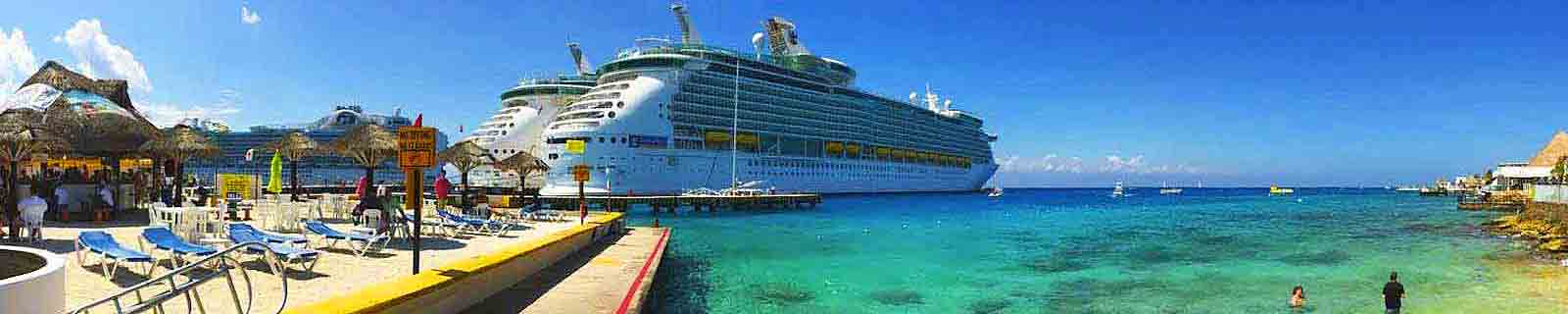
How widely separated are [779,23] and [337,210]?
66.7 m

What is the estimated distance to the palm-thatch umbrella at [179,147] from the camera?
17672mm

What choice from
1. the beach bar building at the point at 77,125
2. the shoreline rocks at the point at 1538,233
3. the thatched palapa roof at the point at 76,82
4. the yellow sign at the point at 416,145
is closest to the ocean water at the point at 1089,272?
the shoreline rocks at the point at 1538,233

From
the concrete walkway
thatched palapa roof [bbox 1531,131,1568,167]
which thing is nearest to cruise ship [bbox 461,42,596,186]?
the concrete walkway

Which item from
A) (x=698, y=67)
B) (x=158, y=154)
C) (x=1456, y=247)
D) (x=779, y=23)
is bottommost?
(x=1456, y=247)

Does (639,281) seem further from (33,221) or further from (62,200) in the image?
(62,200)

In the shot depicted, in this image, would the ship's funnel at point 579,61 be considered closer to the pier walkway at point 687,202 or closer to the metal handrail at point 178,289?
the pier walkway at point 687,202

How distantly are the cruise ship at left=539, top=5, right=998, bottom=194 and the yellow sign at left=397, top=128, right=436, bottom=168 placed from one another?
137 feet

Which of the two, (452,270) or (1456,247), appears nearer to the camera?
(452,270)

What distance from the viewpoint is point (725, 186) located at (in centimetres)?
6506

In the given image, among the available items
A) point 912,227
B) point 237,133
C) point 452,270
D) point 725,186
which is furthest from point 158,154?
point 237,133

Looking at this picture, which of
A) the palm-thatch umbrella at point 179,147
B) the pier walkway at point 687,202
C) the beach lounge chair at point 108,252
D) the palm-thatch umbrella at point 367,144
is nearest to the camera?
the beach lounge chair at point 108,252

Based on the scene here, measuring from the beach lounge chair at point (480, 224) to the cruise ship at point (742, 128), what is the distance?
3272cm

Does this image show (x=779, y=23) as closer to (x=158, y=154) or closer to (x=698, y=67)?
(x=698, y=67)

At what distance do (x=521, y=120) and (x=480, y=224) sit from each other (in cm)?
5145
